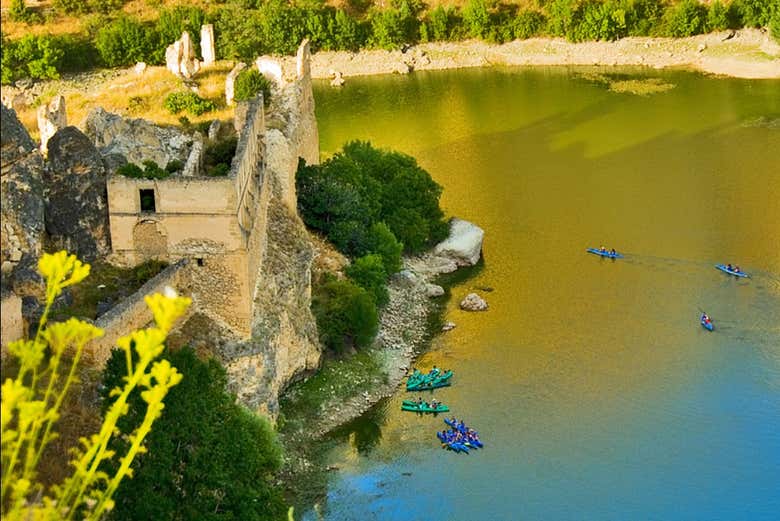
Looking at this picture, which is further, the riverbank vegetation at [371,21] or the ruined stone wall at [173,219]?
the riverbank vegetation at [371,21]

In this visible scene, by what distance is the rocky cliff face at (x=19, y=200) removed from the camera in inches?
1547

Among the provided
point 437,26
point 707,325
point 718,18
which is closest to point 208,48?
point 707,325

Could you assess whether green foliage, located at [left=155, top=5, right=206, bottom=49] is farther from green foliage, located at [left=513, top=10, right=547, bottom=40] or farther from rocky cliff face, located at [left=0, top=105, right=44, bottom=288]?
rocky cliff face, located at [left=0, top=105, right=44, bottom=288]

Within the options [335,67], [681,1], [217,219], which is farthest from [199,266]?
[681,1]

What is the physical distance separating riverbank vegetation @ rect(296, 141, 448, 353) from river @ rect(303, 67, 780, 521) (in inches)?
118

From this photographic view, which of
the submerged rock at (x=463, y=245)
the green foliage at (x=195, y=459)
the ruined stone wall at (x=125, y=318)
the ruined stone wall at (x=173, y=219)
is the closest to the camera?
the green foliage at (x=195, y=459)

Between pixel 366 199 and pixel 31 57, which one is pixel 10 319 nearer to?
pixel 366 199

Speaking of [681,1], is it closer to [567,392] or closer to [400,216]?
[400,216]

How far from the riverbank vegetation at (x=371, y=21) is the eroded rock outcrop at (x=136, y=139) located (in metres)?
40.7

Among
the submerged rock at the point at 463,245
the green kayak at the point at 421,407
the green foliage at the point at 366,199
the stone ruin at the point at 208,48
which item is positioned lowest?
the green kayak at the point at 421,407

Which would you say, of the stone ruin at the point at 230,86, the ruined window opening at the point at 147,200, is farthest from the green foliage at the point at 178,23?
the ruined window opening at the point at 147,200

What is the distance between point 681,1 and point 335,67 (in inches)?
979

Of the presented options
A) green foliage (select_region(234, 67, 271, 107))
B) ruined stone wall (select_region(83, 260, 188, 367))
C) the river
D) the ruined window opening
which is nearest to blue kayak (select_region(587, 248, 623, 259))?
the river

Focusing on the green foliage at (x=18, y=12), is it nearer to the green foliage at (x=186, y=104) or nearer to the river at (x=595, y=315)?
the river at (x=595, y=315)
